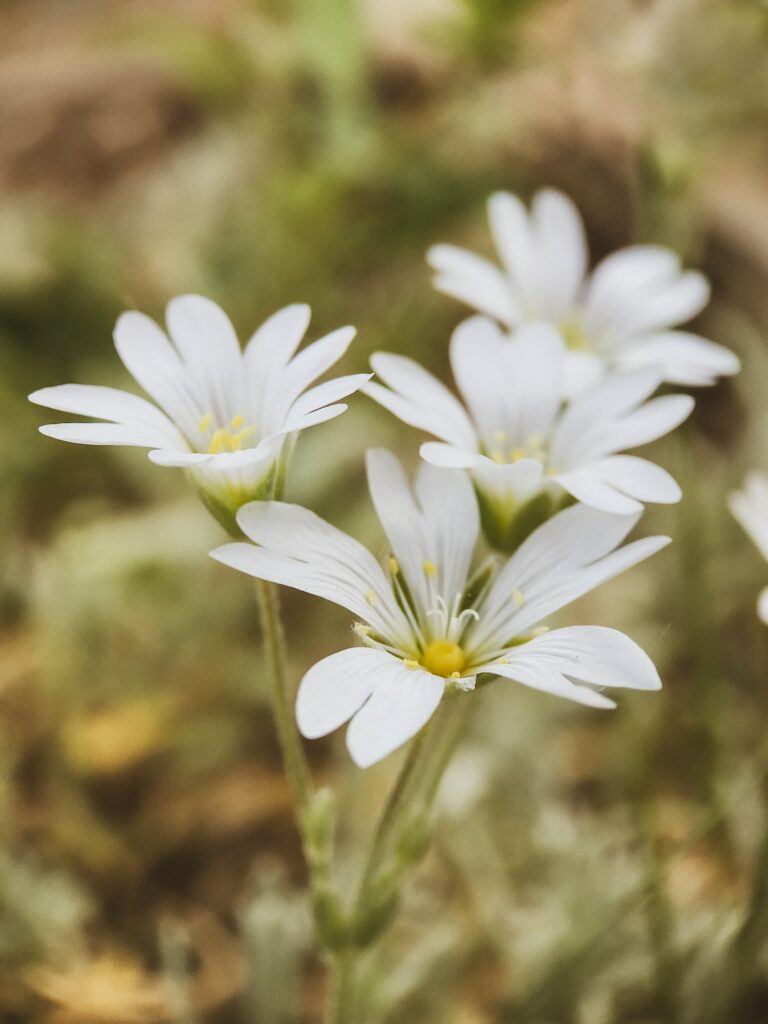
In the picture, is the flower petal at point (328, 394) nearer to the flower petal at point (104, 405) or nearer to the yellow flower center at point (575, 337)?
the flower petal at point (104, 405)

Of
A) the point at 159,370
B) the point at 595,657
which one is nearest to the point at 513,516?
the point at 595,657

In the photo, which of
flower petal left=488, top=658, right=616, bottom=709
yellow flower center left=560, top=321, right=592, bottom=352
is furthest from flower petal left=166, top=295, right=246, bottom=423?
yellow flower center left=560, top=321, right=592, bottom=352

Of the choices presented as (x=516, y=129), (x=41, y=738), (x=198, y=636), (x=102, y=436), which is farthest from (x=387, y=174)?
(x=102, y=436)

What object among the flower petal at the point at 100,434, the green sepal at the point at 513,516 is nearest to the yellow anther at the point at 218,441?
the flower petal at the point at 100,434

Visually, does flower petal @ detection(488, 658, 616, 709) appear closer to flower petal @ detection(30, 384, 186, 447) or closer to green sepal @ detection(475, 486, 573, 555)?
green sepal @ detection(475, 486, 573, 555)

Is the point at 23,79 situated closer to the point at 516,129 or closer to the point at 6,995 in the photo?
the point at 516,129

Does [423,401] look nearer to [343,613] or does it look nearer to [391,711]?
[391,711]
